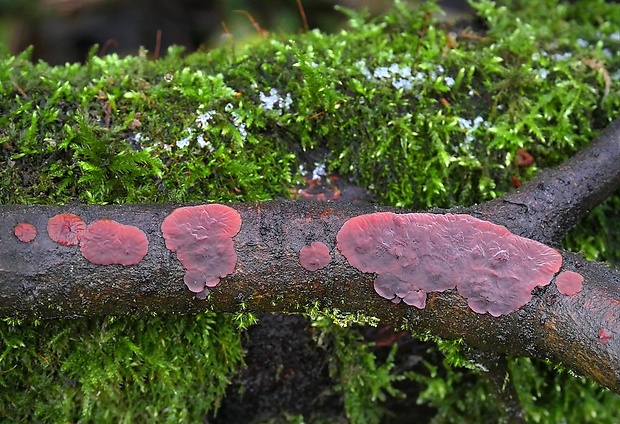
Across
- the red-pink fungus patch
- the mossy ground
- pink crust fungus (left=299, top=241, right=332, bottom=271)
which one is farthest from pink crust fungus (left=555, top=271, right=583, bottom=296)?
pink crust fungus (left=299, top=241, right=332, bottom=271)

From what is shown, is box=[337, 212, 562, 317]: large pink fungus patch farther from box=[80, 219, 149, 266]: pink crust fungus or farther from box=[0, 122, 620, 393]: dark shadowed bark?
box=[80, 219, 149, 266]: pink crust fungus

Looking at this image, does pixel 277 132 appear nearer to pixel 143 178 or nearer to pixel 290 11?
pixel 143 178

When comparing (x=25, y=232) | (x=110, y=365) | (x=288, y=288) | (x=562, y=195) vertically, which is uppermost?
(x=562, y=195)

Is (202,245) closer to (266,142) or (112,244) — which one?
(112,244)

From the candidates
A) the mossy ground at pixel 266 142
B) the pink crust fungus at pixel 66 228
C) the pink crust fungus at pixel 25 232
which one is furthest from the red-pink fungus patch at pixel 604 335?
the pink crust fungus at pixel 25 232

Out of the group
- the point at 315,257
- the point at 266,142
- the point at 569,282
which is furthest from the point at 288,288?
the point at 569,282

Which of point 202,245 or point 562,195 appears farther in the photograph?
point 562,195
